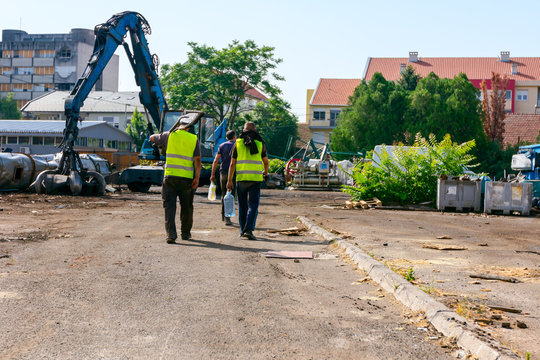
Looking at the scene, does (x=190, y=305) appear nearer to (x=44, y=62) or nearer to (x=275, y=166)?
(x=275, y=166)

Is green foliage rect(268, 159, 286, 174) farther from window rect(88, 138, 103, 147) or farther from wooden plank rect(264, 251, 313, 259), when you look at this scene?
wooden plank rect(264, 251, 313, 259)

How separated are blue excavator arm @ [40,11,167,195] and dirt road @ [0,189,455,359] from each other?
14.3 meters

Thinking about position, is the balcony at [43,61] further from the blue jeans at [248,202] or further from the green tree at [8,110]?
the blue jeans at [248,202]

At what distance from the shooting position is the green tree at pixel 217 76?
180 feet

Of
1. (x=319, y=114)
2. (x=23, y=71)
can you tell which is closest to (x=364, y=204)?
(x=319, y=114)

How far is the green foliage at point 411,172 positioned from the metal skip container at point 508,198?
5.79 feet

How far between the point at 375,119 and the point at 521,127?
19.5 metres

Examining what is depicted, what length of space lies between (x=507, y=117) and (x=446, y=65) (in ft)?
48.2

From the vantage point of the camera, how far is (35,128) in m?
67.7

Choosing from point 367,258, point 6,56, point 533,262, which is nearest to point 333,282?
point 367,258

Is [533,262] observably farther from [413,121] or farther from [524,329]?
[413,121]

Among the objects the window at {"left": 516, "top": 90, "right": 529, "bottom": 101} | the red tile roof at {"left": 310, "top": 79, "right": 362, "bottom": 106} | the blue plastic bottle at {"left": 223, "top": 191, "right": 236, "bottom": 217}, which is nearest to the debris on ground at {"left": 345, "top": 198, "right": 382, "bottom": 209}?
the blue plastic bottle at {"left": 223, "top": 191, "right": 236, "bottom": 217}

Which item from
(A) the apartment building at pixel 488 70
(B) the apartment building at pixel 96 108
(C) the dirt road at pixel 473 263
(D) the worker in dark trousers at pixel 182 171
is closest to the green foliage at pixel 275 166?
(A) the apartment building at pixel 488 70

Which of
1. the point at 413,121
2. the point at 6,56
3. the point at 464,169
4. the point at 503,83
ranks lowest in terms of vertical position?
the point at 464,169
